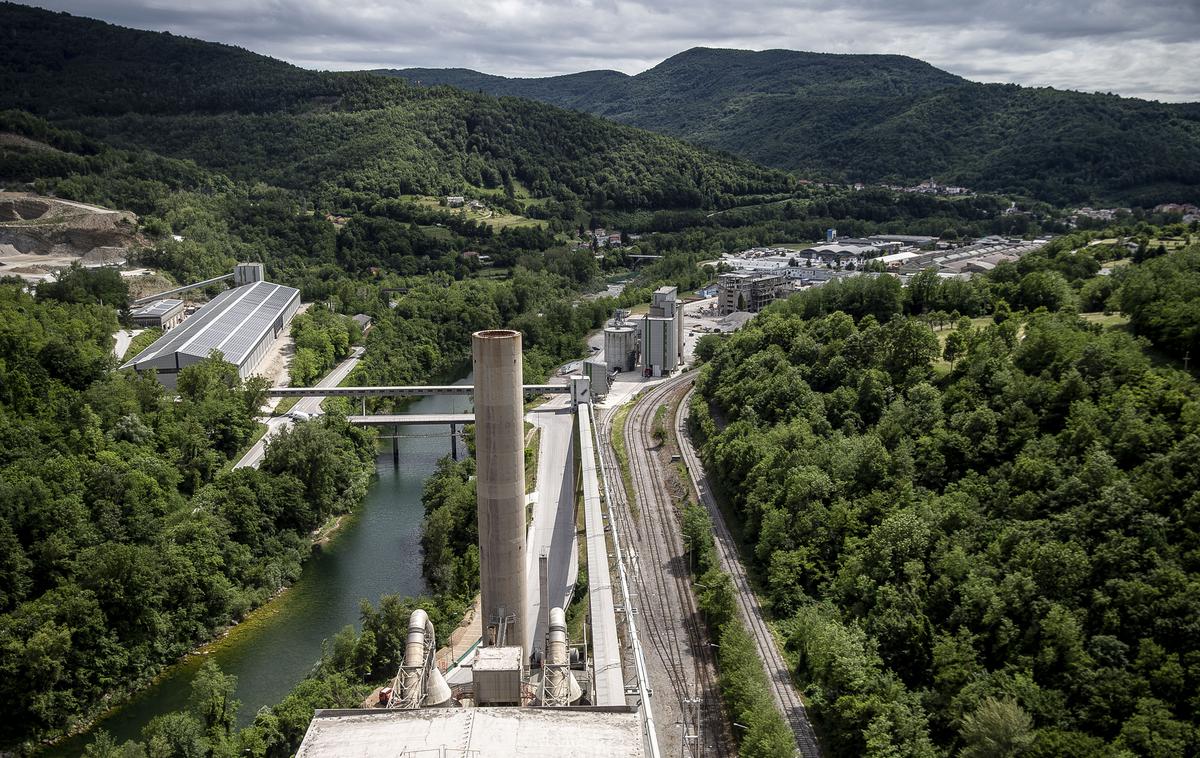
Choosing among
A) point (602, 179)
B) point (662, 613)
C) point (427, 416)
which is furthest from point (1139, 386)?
point (602, 179)

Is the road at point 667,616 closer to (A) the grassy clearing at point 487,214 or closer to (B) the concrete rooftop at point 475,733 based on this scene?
(B) the concrete rooftop at point 475,733

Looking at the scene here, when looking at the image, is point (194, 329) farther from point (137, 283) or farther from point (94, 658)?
point (94, 658)

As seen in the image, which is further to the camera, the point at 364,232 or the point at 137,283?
the point at 364,232

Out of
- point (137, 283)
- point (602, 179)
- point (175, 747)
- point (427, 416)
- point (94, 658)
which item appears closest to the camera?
point (175, 747)

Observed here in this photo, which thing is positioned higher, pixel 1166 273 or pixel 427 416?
pixel 1166 273

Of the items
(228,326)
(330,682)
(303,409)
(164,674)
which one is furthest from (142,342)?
(330,682)

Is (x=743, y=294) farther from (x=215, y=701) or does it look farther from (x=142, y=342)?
(x=215, y=701)
